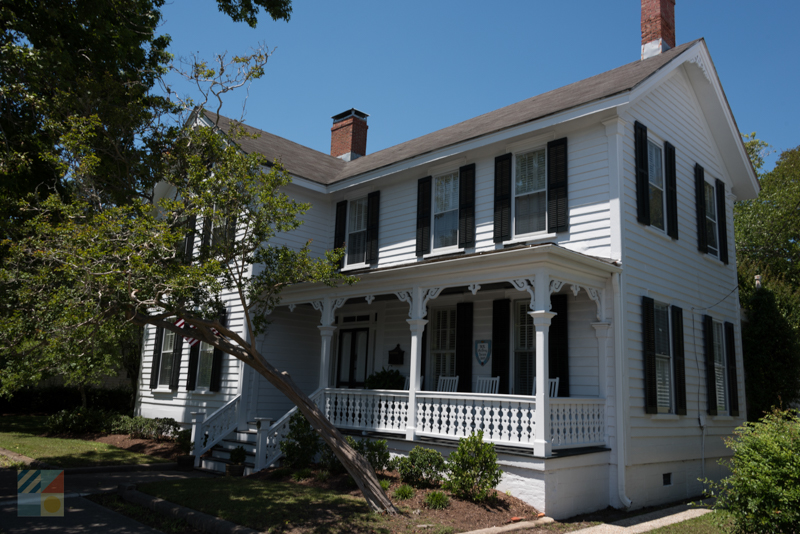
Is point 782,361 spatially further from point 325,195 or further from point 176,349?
point 176,349

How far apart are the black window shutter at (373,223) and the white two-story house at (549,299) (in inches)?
2.8

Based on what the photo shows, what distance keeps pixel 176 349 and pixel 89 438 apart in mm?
3321

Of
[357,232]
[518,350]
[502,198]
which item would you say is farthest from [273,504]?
[357,232]

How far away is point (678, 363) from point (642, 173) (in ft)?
12.5

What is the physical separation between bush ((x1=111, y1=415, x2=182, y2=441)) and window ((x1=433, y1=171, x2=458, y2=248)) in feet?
29.3

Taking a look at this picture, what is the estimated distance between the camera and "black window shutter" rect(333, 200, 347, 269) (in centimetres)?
1633

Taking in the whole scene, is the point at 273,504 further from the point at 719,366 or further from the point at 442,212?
the point at 719,366

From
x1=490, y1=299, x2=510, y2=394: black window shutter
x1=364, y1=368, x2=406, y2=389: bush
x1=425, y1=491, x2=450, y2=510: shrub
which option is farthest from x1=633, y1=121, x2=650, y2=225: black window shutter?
x1=425, y1=491, x2=450, y2=510: shrub

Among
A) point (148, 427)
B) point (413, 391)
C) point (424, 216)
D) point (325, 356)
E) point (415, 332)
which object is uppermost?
point (424, 216)

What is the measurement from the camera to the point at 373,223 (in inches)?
615

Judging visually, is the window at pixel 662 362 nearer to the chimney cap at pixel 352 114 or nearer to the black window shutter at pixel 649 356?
the black window shutter at pixel 649 356

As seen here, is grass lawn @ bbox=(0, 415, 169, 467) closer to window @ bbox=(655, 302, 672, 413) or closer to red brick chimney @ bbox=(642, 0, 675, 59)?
window @ bbox=(655, 302, 672, 413)

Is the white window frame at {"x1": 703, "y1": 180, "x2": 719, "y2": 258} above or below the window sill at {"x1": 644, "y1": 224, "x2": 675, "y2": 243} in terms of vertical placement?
above

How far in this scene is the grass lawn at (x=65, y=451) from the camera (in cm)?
1282
